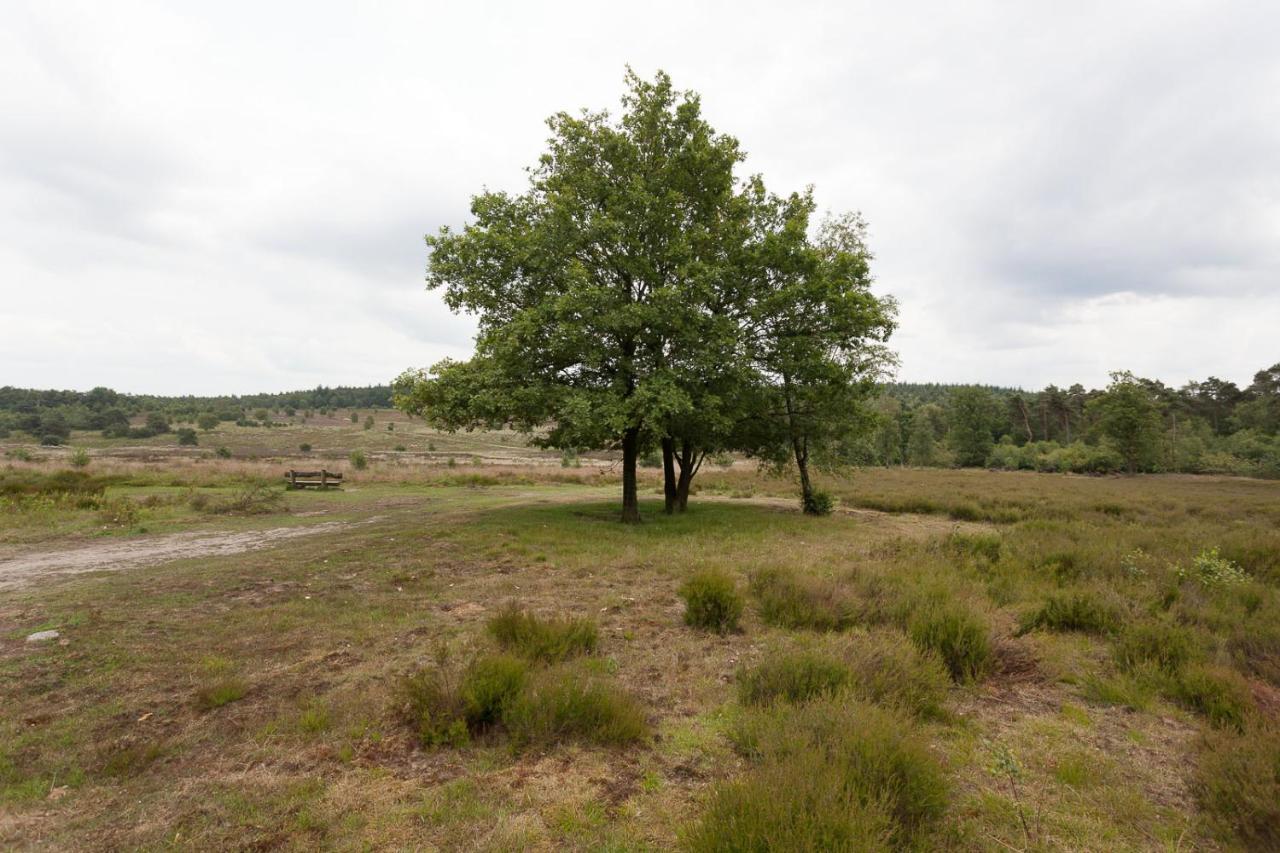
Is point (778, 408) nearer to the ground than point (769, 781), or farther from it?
farther from it

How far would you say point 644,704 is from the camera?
16.9 feet

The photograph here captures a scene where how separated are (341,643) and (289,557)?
6.95 metres

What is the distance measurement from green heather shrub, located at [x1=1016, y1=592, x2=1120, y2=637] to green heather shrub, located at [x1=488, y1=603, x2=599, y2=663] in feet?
19.7

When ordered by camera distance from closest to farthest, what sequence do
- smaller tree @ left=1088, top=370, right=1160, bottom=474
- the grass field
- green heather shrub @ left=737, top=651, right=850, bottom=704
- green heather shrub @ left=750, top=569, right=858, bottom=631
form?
1. the grass field
2. green heather shrub @ left=737, top=651, right=850, bottom=704
3. green heather shrub @ left=750, top=569, right=858, bottom=631
4. smaller tree @ left=1088, top=370, right=1160, bottom=474

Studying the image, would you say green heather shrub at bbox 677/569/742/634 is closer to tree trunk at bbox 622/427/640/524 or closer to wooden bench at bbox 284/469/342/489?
tree trunk at bbox 622/427/640/524

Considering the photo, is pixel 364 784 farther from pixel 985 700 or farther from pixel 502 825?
pixel 985 700

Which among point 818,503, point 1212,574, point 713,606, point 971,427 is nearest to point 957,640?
point 713,606

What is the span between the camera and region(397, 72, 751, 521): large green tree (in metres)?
15.2

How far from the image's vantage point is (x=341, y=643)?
6.82m

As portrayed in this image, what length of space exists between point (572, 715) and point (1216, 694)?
20.6 feet

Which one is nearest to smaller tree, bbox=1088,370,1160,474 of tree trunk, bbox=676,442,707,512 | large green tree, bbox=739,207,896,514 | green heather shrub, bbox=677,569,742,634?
large green tree, bbox=739,207,896,514

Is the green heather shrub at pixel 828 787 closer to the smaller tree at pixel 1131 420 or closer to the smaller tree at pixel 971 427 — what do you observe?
the smaller tree at pixel 1131 420

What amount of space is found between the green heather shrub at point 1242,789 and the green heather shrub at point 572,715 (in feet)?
13.0

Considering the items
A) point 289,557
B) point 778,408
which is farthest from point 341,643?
point 778,408
